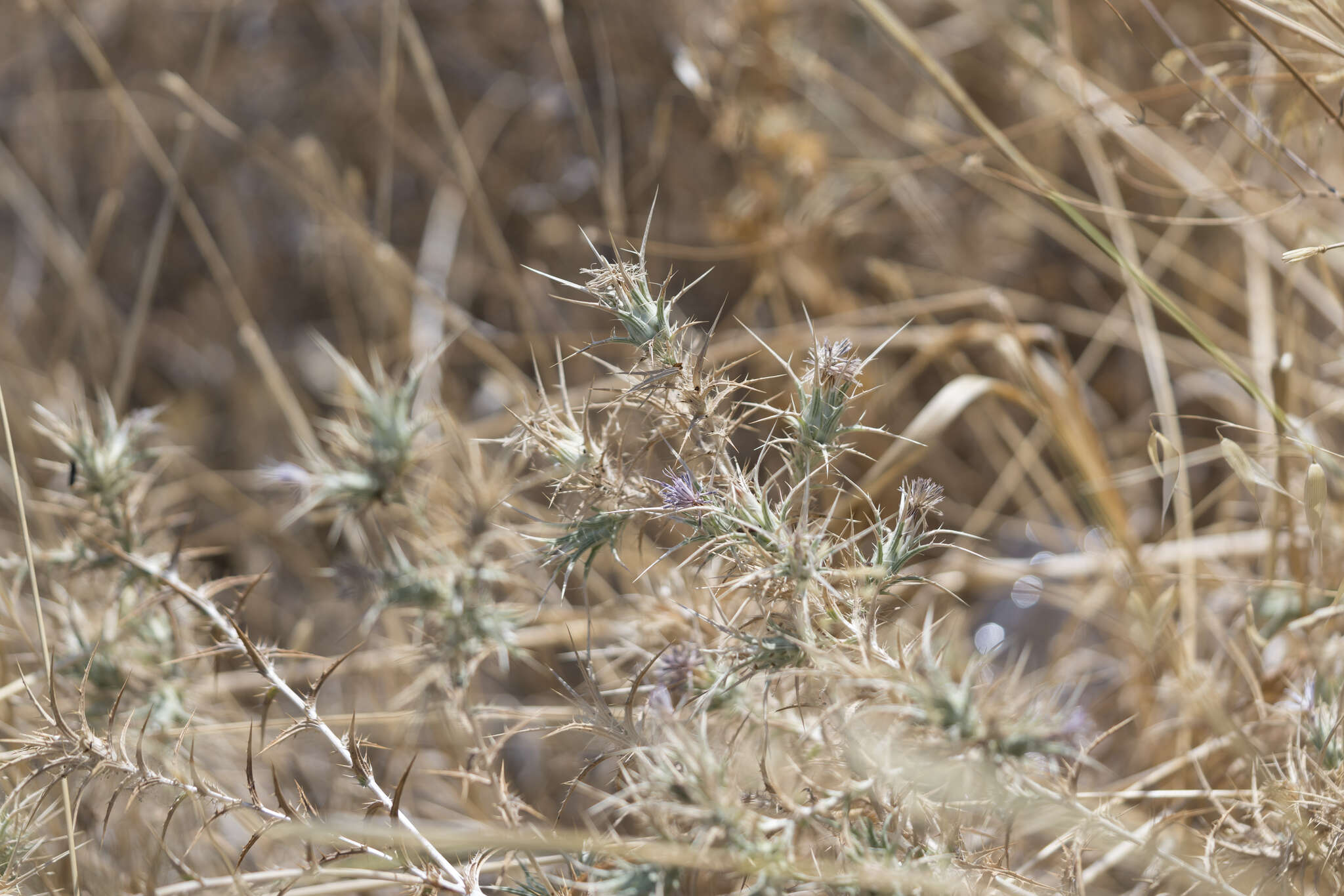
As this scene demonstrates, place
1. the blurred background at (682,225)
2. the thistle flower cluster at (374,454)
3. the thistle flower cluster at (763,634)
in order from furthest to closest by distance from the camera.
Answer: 1. the blurred background at (682,225)
2. the thistle flower cluster at (374,454)
3. the thistle flower cluster at (763,634)

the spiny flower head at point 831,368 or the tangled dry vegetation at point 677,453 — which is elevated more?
the spiny flower head at point 831,368

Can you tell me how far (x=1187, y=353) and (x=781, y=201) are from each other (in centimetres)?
85

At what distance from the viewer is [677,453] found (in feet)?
2.26

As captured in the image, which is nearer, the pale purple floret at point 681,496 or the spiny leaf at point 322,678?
the pale purple floret at point 681,496

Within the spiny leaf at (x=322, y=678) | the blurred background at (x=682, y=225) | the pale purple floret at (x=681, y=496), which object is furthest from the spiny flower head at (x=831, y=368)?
the blurred background at (x=682, y=225)

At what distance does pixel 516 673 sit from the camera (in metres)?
1.76

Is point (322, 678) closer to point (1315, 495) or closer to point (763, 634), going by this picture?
point (763, 634)

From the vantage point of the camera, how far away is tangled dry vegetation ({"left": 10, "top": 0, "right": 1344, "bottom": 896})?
682 mm

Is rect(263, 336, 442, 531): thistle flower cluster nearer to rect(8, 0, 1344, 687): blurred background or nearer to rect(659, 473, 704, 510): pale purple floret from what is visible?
rect(659, 473, 704, 510): pale purple floret

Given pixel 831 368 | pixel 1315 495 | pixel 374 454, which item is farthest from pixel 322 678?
pixel 1315 495

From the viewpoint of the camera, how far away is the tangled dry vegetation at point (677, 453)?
68 cm

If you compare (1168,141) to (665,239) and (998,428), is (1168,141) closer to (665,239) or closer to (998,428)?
(998,428)

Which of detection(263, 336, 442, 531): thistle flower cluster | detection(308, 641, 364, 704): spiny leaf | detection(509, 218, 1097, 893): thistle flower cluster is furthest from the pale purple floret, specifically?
detection(263, 336, 442, 531): thistle flower cluster

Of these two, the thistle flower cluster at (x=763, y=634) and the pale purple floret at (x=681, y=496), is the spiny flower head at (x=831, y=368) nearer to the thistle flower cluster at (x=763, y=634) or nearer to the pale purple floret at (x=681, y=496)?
the thistle flower cluster at (x=763, y=634)
